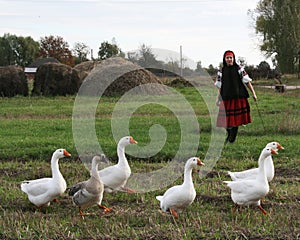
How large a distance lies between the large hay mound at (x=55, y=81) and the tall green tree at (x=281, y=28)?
28166mm

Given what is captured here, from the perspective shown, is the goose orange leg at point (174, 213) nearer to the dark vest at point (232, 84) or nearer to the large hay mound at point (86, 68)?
the dark vest at point (232, 84)

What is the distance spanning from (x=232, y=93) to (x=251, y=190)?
475 centimetres

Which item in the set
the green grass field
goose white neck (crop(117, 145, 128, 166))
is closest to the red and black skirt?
→ the green grass field

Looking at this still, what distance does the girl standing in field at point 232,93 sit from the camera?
11.4 metres

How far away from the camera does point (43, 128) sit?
48.6ft

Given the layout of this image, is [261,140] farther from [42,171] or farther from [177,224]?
[177,224]

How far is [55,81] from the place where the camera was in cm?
2769

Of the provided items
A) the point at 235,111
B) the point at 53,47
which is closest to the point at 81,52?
the point at 53,47

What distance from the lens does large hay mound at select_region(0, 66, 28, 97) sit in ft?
88.4

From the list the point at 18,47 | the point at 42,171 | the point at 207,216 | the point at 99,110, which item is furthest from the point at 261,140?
the point at 18,47

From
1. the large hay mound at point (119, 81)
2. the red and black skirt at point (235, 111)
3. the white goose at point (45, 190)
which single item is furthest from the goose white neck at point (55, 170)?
the large hay mound at point (119, 81)

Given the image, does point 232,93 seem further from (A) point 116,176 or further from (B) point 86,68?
(B) point 86,68

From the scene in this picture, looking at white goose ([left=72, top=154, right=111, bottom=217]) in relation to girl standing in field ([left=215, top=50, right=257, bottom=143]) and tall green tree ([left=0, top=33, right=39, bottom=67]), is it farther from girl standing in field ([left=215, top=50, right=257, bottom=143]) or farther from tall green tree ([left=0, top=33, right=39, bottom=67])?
tall green tree ([left=0, top=33, right=39, bottom=67])

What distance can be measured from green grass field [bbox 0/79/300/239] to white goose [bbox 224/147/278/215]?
5.1 inches
